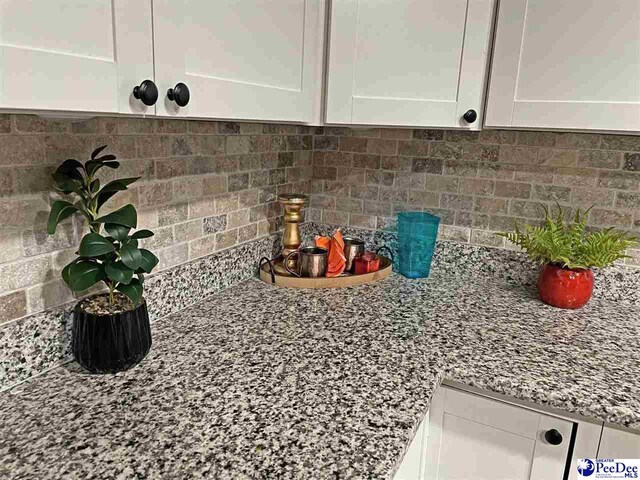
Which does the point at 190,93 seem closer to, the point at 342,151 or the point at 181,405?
the point at 181,405

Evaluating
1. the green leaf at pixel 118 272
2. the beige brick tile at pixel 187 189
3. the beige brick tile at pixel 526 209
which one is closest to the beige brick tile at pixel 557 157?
the beige brick tile at pixel 526 209

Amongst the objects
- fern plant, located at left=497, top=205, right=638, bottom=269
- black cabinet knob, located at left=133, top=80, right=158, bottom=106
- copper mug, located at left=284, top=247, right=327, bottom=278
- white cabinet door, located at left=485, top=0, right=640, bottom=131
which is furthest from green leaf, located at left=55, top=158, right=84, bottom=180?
fern plant, located at left=497, top=205, right=638, bottom=269

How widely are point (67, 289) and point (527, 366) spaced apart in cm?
107

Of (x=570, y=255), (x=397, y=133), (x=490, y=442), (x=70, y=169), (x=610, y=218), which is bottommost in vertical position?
(x=490, y=442)

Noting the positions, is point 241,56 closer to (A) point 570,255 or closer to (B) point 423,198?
(B) point 423,198

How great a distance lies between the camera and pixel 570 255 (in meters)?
1.47

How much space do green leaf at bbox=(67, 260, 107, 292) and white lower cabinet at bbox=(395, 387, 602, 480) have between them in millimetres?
748

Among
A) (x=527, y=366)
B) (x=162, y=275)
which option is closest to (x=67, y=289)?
(x=162, y=275)

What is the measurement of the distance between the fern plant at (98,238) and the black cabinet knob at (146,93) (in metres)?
0.27

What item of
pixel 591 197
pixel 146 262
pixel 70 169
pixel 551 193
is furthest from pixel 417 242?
pixel 70 169

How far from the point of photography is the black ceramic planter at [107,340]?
1.00 m

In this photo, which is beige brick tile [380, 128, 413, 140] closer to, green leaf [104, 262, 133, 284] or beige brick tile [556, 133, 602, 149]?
beige brick tile [556, 133, 602, 149]

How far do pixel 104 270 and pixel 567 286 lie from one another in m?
1.30

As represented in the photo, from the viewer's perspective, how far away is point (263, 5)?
1.04 m
